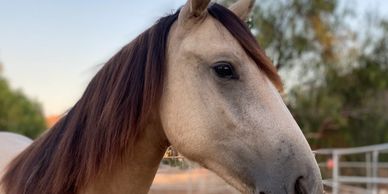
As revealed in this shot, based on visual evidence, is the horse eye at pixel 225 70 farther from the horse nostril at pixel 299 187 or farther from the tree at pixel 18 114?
the tree at pixel 18 114

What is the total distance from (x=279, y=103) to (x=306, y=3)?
16.8m

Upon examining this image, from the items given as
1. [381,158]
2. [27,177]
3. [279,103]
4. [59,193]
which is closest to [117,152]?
[59,193]

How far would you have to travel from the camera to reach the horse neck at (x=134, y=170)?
1.68 metres

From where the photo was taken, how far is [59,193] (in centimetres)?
163

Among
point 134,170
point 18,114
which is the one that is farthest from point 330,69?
point 134,170

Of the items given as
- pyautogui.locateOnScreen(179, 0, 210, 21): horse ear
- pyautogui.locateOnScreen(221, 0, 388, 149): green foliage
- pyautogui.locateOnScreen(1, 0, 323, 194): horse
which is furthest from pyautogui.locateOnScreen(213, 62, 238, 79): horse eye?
pyautogui.locateOnScreen(221, 0, 388, 149): green foliage

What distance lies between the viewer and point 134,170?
1.70 m

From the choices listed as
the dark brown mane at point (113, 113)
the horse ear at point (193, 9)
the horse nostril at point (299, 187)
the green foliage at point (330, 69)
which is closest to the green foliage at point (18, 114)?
the green foliage at point (330, 69)

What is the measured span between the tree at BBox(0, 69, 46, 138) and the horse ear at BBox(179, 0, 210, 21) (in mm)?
22644

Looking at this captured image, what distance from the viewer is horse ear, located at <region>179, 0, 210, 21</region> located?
5.16 ft

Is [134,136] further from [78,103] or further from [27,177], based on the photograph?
[27,177]

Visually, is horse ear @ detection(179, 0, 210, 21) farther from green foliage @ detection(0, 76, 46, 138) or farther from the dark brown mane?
green foliage @ detection(0, 76, 46, 138)

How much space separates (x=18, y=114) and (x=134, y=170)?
26567 mm

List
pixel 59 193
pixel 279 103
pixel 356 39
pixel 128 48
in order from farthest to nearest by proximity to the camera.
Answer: pixel 356 39
pixel 128 48
pixel 59 193
pixel 279 103
